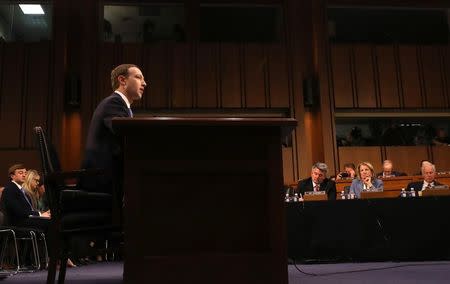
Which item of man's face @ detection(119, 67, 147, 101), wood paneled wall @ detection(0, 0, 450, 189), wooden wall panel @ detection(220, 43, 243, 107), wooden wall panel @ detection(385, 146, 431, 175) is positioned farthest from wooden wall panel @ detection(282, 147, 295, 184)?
man's face @ detection(119, 67, 147, 101)

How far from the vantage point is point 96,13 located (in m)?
9.35

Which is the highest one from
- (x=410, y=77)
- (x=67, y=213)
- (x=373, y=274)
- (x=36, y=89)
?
(x=410, y=77)

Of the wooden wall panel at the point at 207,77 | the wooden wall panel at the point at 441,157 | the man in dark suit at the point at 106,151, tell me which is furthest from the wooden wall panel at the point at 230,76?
the man in dark suit at the point at 106,151

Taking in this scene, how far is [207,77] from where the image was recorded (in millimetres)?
9383

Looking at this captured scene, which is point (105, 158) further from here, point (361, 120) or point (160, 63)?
point (361, 120)

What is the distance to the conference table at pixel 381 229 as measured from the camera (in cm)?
477

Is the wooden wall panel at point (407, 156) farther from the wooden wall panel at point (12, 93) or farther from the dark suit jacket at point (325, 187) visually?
the wooden wall panel at point (12, 93)

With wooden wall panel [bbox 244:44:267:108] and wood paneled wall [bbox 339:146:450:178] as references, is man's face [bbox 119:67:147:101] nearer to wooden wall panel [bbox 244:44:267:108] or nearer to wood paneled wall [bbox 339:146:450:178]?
wooden wall panel [bbox 244:44:267:108]

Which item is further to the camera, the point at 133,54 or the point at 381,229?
the point at 133,54

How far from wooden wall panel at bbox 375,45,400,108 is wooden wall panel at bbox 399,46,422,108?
147 mm

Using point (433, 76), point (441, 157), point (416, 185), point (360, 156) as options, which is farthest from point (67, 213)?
point (433, 76)

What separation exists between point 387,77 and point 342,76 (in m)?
0.93

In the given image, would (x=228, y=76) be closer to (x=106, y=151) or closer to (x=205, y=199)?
(x=106, y=151)

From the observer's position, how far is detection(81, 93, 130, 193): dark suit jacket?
2.64 metres
